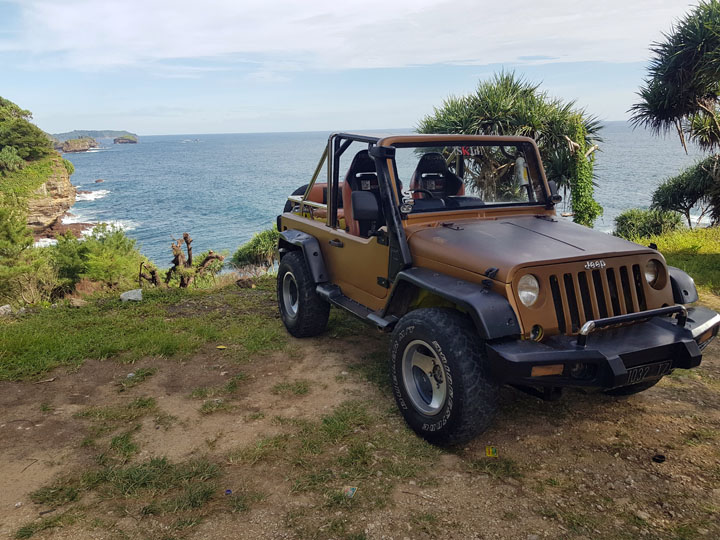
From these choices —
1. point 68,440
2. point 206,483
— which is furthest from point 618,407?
point 68,440

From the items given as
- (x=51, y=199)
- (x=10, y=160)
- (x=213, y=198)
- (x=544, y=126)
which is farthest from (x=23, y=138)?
(x=544, y=126)

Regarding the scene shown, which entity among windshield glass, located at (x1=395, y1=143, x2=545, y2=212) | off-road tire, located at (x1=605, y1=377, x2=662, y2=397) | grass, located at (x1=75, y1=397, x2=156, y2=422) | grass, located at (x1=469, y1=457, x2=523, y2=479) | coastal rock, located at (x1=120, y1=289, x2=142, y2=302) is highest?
windshield glass, located at (x1=395, y1=143, x2=545, y2=212)

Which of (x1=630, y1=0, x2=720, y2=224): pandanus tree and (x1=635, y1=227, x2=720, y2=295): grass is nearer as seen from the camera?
(x1=635, y1=227, x2=720, y2=295): grass

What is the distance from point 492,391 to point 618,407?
1.60 m

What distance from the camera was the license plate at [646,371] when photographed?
311cm

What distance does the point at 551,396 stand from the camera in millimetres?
3662

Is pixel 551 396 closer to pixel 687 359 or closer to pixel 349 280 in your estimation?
pixel 687 359

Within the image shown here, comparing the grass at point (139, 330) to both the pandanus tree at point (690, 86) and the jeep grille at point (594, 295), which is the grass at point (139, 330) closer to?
the jeep grille at point (594, 295)

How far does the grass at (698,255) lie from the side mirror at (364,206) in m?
6.20

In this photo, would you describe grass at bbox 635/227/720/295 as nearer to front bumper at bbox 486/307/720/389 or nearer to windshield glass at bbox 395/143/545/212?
windshield glass at bbox 395/143/545/212

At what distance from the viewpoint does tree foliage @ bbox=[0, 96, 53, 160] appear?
51.5m

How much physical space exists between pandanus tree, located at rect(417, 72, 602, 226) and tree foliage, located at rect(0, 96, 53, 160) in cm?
5035

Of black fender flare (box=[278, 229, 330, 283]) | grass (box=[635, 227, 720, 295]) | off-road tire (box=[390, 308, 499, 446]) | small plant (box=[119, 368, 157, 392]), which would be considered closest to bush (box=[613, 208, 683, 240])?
grass (box=[635, 227, 720, 295])

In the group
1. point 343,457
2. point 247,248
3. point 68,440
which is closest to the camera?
point 343,457
